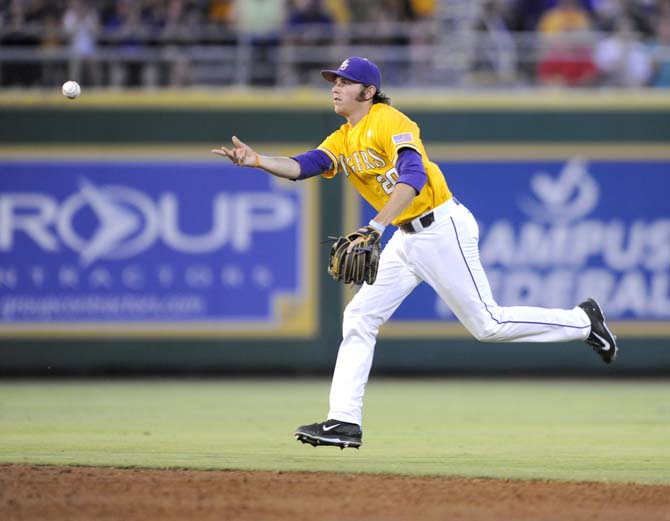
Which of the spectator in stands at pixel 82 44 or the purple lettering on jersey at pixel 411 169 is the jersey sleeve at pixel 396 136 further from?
the spectator in stands at pixel 82 44

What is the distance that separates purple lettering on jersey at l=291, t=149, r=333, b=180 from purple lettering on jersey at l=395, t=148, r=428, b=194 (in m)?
0.60

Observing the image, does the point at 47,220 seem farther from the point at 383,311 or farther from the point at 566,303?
the point at 383,311

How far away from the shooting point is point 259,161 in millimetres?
6750

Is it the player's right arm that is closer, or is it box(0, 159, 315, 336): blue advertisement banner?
the player's right arm

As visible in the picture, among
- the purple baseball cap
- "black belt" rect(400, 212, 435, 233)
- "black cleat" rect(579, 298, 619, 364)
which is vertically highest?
the purple baseball cap

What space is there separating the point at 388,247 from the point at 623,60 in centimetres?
587

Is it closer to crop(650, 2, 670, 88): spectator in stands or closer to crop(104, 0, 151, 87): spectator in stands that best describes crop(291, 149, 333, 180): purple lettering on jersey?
crop(104, 0, 151, 87): spectator in stands

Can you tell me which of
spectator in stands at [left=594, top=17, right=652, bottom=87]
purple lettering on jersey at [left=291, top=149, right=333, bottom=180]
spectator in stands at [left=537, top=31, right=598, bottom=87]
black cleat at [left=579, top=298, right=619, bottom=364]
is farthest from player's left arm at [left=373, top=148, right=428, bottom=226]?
spectator in stands at [left=594, top=17, right=652, bottom=87]

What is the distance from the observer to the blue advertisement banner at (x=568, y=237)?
11.8m

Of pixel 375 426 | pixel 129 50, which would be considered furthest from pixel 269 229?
pixel 375 426

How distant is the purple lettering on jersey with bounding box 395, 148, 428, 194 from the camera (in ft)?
20.9

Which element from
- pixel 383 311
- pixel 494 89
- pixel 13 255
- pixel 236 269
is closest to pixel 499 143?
pixel 494 89

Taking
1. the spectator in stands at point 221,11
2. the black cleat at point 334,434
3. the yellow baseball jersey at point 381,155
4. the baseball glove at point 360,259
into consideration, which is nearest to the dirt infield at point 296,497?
the black cleat at point 334,434

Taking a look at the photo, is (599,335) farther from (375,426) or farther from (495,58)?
(495,58)
